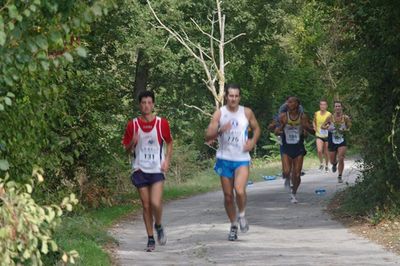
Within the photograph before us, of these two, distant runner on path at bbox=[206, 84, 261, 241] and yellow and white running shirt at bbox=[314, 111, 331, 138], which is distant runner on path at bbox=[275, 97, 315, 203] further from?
yellow and white running shirt at bbox=[314, 111, 331, 138]

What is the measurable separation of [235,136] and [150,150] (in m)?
1.19

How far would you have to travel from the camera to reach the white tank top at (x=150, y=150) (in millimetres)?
12328

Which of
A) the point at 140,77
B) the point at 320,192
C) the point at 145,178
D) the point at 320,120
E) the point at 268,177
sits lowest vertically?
the point at 320,192

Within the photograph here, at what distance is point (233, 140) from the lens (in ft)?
42.4

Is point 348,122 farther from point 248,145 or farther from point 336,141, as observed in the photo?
point 336,141

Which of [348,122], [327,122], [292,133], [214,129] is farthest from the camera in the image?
[327,122]

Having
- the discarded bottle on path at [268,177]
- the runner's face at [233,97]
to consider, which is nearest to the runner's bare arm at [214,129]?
the runner's face at [233,97]

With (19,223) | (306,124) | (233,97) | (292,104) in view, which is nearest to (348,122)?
(306,124)

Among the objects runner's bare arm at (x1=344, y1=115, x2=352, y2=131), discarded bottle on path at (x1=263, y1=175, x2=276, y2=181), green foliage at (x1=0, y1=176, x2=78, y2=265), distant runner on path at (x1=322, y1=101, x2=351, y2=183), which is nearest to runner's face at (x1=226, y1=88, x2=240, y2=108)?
runner's bare arm at (x1=344, y1=115, x2=352, y2=131)

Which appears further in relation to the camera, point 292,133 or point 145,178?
point 292,133

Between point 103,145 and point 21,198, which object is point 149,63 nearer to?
point 103,145

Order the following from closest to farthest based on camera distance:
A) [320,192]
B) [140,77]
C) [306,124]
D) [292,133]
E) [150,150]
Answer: [150,150], [306,124], [292,133], [320,192], [140,77]

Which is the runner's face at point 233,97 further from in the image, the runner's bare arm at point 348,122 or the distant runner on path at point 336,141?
the distant runner on path at point 336,141

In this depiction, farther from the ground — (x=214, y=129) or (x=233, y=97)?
(x=233, y=97)
